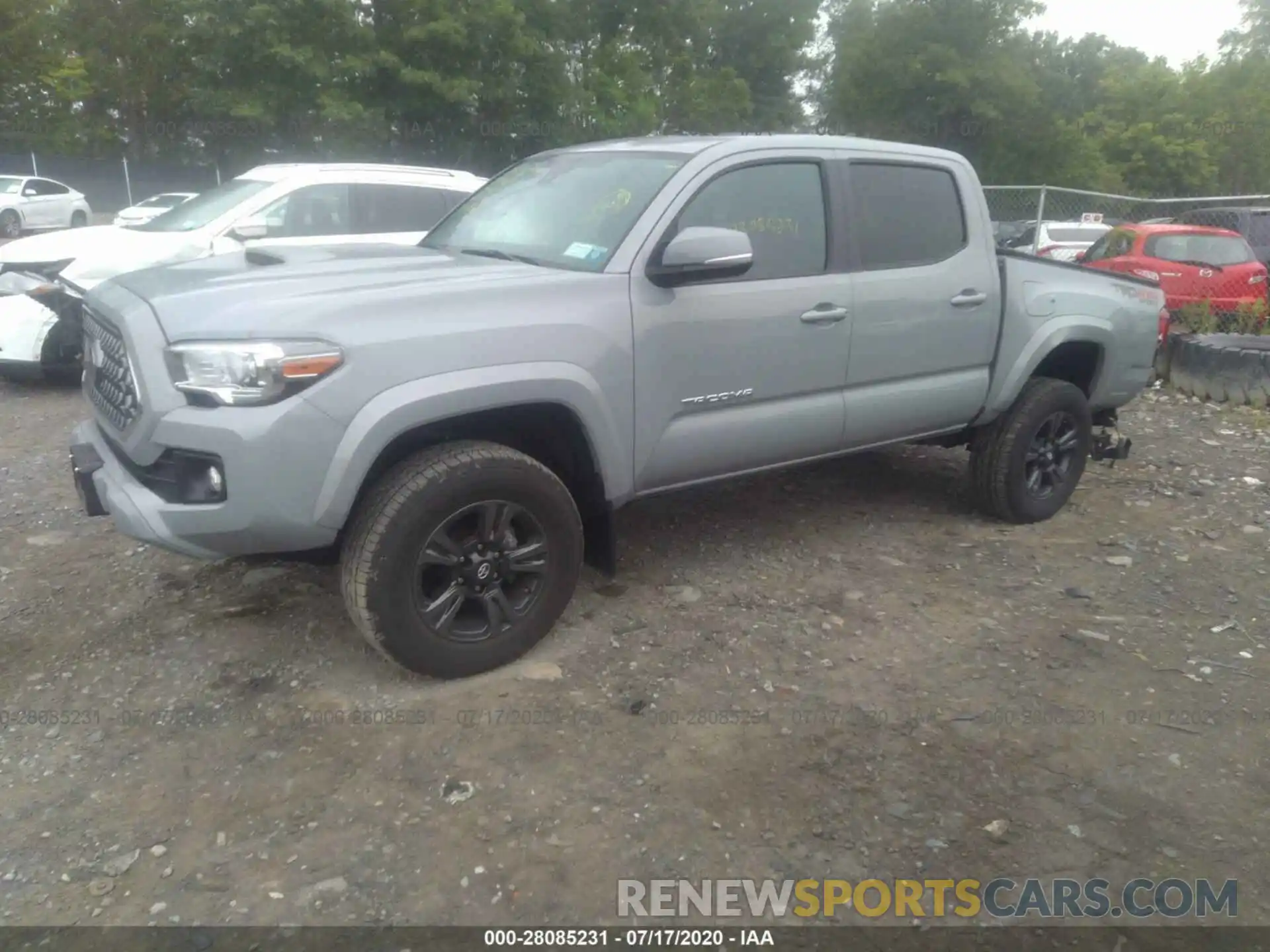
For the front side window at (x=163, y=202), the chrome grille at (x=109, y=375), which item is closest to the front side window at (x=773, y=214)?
the chrome grille at (x=109, y=375)

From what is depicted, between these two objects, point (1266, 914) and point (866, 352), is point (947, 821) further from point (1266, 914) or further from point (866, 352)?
point (866, 352)

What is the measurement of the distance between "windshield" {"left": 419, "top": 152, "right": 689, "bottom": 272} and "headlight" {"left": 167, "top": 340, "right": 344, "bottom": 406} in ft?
3.59

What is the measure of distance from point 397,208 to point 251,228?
128 centimetres

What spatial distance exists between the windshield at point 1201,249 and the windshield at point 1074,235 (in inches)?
202

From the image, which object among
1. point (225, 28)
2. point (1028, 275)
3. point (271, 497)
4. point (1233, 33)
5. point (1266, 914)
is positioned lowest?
point (1266, 914)

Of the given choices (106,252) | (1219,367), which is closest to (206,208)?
(106,252)

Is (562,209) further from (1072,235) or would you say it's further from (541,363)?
(1072,235)

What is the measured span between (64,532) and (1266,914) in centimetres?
490

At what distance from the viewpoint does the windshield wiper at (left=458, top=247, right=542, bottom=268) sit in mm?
3867

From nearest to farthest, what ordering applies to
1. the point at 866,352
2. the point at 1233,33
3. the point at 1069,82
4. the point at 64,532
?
the point at 866,352 < the point at 64,532 < the point at 1069,82 < the point at 1233,33

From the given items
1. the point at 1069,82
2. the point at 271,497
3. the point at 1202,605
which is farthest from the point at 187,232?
the point at 1069,82

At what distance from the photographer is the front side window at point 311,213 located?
303 inches

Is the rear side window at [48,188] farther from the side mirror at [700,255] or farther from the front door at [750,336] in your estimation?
the side mirror at [700,255]

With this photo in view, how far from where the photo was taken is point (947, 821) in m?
2.93
